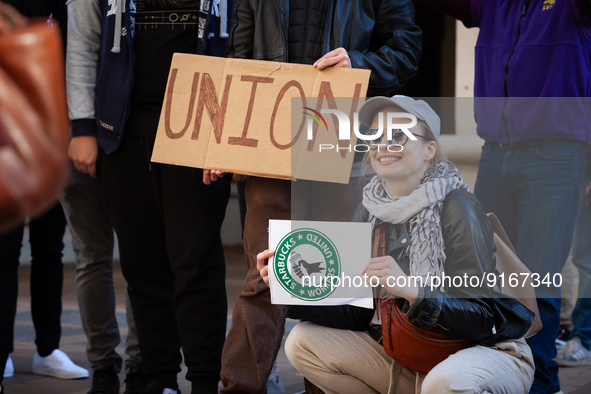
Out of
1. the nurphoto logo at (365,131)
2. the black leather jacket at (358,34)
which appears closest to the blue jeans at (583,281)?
the black leather jacket at (358,34)

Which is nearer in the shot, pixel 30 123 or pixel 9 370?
pixel 30 123

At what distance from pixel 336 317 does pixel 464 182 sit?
2.06 ft

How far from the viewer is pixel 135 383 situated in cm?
284

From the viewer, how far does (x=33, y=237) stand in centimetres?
346

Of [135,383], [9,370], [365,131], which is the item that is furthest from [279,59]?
[9,370]

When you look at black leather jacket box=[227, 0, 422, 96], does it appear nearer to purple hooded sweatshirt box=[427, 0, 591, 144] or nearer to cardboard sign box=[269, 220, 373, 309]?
purple hooded sweatshirt box=[427, 0, 591, 144]

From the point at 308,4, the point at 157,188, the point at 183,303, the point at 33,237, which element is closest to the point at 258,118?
the point at 308,4

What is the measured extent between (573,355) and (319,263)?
2.18 metres

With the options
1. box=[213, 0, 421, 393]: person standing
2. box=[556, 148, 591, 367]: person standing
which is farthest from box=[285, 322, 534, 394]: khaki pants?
box=[556, 148, 591, 367]: person standing

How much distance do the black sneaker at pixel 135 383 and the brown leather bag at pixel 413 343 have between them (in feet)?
4.06

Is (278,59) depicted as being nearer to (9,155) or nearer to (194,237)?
(194,237)

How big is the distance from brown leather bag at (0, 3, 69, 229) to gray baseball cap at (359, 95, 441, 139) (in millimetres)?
1241

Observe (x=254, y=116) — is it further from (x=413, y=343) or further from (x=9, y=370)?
(x=9, y=370)

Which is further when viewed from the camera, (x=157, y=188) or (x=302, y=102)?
(x=157, y=188)
